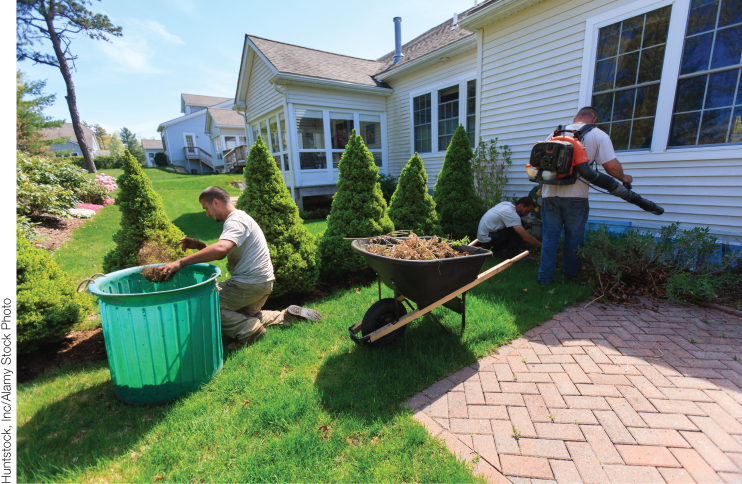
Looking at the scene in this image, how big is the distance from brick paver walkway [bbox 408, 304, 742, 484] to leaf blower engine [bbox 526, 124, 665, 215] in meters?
1.65

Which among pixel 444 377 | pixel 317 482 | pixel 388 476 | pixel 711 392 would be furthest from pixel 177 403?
pixel 711 392

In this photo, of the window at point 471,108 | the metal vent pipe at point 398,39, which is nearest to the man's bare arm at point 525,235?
the window at point 471,108

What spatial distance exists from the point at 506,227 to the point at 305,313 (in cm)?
352

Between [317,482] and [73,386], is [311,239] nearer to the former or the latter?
[73,386]

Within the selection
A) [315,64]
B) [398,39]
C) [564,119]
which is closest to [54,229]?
[315,64]

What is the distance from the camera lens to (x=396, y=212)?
A: 5445 millimetres

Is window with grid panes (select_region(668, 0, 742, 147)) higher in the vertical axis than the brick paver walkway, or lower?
higher

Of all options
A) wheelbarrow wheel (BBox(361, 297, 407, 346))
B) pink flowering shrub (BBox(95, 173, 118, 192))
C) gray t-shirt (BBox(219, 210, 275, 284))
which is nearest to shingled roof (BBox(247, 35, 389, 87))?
gray t-shirt (BBox(219, 210, 275, 284))

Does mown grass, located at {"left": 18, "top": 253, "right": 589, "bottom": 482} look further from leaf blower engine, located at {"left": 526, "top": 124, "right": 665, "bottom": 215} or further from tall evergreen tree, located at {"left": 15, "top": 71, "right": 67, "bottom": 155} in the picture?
tall evergreen tree, located at {"left": 15, "top": 71, "right": 67, "bottom": 155}

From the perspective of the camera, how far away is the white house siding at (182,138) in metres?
32.2

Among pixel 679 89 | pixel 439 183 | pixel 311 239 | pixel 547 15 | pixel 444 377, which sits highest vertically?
pixel 547 15

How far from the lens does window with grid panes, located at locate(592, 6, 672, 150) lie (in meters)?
4.84

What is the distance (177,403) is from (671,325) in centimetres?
469

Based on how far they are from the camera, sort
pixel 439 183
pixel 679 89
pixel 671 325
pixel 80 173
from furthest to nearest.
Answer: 1. pixel 80 173
2. pixel 439 183
3. pixel 679 89
4. pixel 671 325
